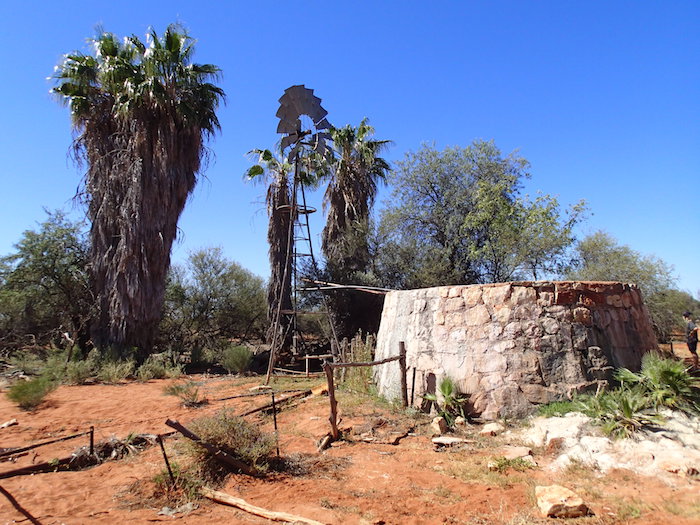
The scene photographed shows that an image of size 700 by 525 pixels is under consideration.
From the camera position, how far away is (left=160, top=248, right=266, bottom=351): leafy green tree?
1712 centimetres

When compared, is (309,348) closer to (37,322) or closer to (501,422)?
(37,322)

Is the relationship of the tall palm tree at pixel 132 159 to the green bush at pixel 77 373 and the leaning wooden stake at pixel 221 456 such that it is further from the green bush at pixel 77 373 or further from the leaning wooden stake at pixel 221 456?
the leaning wooden stake at pixel 221 456

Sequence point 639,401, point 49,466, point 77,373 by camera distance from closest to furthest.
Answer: point 49,466 → point 639,401 → point 77,373

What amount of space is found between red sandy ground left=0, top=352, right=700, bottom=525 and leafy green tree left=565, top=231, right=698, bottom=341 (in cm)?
1006

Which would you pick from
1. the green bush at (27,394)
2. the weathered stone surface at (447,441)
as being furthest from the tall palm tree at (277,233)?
the weathered stone surface at (447,441)

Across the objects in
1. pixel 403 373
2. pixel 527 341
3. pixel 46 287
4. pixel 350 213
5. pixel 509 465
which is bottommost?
pixel 509 465

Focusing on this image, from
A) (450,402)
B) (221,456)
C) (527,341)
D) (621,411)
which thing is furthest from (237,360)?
(621,411)

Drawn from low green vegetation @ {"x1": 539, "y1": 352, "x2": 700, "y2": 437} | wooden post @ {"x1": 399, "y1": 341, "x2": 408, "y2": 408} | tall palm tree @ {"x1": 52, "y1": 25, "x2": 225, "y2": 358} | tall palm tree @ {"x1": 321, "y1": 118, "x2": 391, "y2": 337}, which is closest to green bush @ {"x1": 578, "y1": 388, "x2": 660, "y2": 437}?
low green vegetation @ {"x1": 539, "y1": 352, "x2": 700, "y2": 437}

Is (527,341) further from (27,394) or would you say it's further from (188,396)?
(27,394)

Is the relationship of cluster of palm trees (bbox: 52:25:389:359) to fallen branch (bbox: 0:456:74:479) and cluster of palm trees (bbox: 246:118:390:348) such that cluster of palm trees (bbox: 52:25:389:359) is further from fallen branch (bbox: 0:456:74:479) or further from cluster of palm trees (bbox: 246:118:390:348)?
fallen branch (bbox: 0:456:74:479)

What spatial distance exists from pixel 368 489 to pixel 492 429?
2219 mm

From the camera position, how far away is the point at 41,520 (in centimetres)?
376

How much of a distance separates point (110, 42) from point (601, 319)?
16.0 metres

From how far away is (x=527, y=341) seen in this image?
6.20 metres
